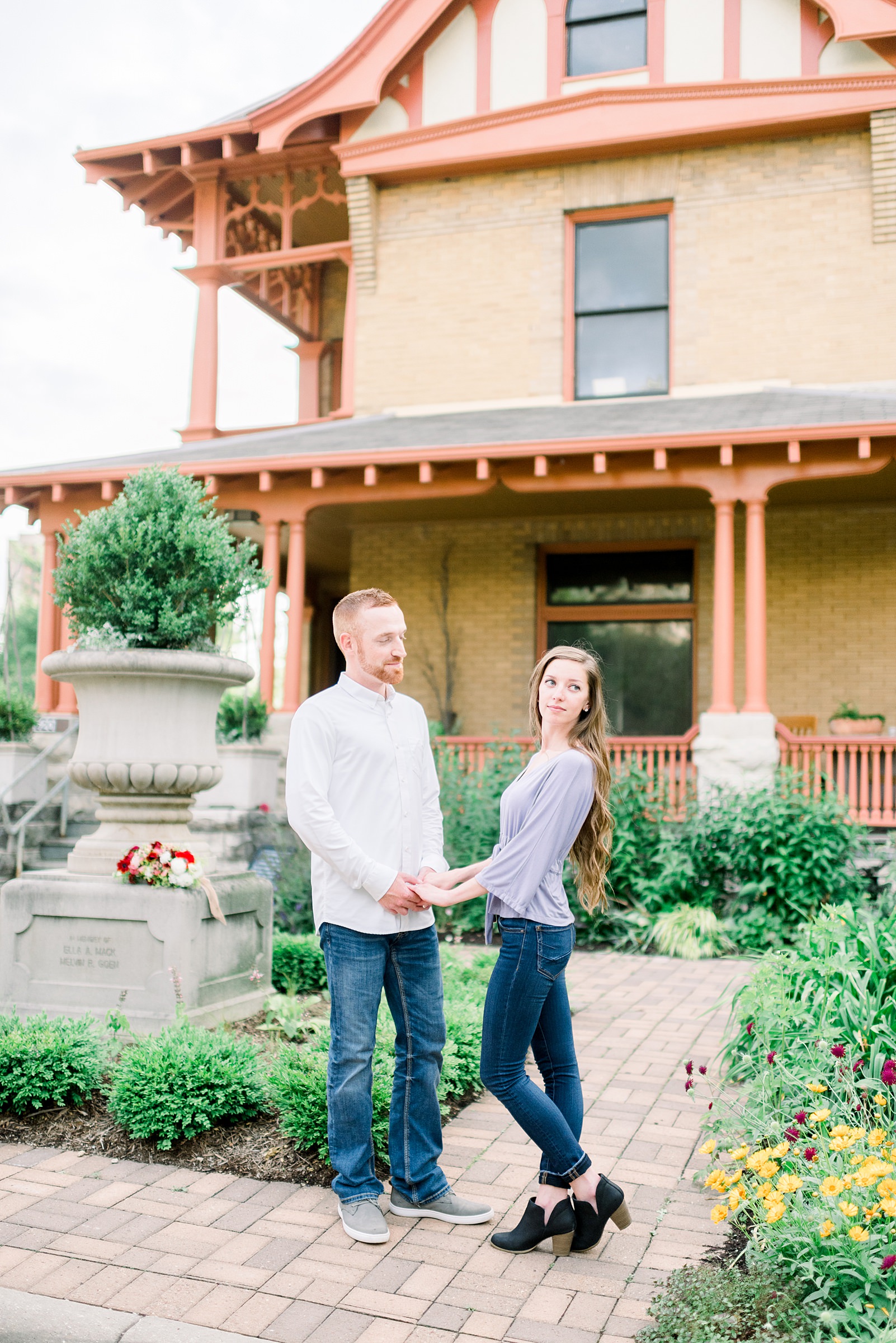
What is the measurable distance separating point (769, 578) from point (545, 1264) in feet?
29.6

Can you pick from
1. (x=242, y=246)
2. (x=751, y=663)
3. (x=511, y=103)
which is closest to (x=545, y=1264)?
(x=751, y=663)

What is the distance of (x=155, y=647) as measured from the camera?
17.2 ft

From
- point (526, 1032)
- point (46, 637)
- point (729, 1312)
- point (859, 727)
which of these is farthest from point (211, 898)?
point (46, 637)

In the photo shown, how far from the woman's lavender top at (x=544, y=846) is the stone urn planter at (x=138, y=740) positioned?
2.50 metres

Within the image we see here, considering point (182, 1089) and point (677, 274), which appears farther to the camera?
point (677, 274)

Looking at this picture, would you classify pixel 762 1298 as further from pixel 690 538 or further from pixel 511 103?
pixel 511 103

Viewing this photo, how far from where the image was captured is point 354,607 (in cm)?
318

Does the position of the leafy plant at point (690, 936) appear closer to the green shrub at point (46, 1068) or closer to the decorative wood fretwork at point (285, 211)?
the green shrub at point (46, 1068)

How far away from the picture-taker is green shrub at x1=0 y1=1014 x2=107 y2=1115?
12.5ft

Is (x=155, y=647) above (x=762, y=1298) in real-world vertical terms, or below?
above

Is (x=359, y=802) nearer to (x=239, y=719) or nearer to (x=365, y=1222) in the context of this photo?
(x=365, y=1222)

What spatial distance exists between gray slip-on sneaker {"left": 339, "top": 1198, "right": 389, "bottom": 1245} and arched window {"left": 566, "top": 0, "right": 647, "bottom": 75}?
11.7 m

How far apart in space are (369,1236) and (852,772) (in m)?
6.70

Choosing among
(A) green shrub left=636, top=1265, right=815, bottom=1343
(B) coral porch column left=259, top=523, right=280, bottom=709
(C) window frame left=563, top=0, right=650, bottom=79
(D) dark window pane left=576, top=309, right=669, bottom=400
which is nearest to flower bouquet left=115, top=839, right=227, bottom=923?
(A) green shrub left=636, top=1265, right=815, bottom=1343
